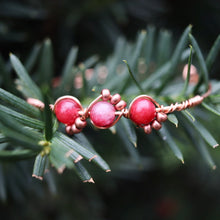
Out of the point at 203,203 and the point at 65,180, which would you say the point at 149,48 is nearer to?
the point at 65,180

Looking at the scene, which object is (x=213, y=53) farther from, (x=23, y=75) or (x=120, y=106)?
(x=23, y=75)

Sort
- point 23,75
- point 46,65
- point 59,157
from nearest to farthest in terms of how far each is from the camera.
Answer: point 59,157, point 23,75, point 46,65

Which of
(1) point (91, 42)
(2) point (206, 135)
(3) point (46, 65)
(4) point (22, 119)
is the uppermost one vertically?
(1) point (91, 42)

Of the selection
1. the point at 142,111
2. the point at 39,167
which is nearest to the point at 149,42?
the point at 142,111

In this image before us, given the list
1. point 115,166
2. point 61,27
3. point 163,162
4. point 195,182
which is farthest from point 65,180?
point 195,182

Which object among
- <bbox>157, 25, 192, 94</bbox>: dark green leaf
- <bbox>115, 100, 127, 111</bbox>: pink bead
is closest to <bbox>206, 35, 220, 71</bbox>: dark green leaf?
<bbox>157, 25, 192, 94</bbox>: dark green leaf

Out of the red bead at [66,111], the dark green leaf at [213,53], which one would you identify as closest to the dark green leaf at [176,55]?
the dark green leaf at [213,53]

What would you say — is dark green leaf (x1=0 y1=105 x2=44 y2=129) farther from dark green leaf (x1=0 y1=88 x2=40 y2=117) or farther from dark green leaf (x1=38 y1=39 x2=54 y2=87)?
dark green leaf (x1=38 y1=39 x2=54 y2=87)
